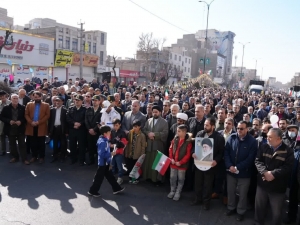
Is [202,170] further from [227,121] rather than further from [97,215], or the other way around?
[97,215]

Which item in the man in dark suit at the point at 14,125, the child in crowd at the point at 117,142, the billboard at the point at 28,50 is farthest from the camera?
the billboard at the point at 28,50

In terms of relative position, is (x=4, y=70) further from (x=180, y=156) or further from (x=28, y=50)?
(x=180, y=156)

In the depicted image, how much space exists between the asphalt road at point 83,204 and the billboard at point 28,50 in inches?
1035

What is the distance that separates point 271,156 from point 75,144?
5.00 m

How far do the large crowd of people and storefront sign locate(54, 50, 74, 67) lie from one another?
92.9ft

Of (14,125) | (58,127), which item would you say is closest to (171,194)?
(58,127)

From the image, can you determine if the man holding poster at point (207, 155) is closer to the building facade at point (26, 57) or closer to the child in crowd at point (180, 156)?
the child in crowd at point (180, 156)

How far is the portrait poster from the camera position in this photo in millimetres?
4953

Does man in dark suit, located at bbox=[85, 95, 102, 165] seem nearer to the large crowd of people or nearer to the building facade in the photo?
the large crowd of people

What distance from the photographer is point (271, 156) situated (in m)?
4.22

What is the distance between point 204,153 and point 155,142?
1.42 m

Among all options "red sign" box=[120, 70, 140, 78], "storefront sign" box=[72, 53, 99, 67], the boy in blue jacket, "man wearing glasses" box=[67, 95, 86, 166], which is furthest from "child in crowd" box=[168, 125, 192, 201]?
"red sign" box=[120, 70, 140, 78]

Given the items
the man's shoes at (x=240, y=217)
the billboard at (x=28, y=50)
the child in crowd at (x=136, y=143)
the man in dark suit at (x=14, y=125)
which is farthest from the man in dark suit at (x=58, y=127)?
the billboard at (x=28, y=50)

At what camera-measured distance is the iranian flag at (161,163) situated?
5.57 metres
